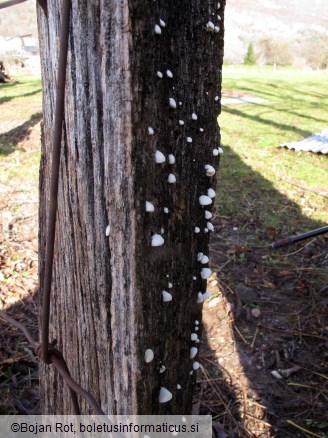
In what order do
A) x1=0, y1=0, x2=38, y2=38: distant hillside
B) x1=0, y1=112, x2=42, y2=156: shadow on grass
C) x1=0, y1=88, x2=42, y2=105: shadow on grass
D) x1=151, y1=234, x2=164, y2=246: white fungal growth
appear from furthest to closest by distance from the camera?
x1=0, y1=0, x2=38, y2=38: distant hillside → x1=0, y1=88, x2=42, y2=105: shadow on grass → x1=0, y1=112, x2=42, y2=156: shadow on grass → x1=151, y1=234, x2=164, y2=246: white fungal growth

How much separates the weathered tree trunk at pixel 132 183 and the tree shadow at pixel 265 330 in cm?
121

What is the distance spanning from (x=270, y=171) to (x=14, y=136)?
13.1 feet

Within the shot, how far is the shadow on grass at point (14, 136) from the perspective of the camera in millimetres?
5241

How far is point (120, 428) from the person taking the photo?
812mm

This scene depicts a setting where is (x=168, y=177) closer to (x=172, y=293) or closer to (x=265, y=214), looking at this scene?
(x=172, y=293)

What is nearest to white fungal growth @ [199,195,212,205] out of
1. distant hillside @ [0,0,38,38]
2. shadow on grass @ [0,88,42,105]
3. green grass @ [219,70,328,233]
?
green grass @ [219,70,328,233]

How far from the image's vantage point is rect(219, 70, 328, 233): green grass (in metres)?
3.88

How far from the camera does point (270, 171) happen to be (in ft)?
16.5

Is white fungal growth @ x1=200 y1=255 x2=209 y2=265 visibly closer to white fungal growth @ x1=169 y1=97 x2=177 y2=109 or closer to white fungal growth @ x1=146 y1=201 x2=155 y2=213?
white fungal growth @ x1=146 y1=201 x2=155 y2=213

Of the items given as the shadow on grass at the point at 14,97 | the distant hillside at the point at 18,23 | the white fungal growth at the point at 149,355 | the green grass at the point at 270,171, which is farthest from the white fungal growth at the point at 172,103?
the distant hillside at the point at 18,23

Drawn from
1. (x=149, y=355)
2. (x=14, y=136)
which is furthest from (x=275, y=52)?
(x=149, y=355)

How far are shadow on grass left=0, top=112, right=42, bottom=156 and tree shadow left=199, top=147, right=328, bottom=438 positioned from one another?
3.29 metres

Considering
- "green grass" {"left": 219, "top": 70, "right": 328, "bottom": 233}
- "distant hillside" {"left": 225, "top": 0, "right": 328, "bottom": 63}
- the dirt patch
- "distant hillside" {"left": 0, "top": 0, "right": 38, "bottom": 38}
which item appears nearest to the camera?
the dirt patch

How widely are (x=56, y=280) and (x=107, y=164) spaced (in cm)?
38
